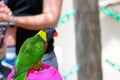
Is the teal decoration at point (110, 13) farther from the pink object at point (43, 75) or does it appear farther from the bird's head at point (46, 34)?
the pink object at point (43, 75)

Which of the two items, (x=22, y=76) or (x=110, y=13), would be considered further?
(x=110, y=13)

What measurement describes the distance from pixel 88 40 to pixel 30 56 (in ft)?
5.06

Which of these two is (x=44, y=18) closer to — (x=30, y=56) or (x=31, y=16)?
(x=31, y=16)

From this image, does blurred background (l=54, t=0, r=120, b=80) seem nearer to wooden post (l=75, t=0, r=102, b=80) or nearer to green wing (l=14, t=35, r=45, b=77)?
wooden post (l=75, t=0, r=102, b=80)

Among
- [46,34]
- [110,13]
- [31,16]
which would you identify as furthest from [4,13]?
[110,13]

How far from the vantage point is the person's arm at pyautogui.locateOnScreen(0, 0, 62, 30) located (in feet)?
4.26

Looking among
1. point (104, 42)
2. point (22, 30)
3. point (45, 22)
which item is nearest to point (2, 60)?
point (22, 30)

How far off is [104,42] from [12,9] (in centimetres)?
144

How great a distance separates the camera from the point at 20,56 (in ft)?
2.78

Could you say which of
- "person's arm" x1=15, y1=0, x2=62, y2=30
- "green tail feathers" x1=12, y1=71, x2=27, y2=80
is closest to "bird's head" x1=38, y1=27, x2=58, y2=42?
"green tail feathers" x1=12, y1=71, x2=27, y2=80

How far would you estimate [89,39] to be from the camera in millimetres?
2373

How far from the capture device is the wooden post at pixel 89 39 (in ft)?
7.77

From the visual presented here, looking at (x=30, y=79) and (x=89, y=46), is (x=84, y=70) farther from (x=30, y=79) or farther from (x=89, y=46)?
(x=30, y=79)

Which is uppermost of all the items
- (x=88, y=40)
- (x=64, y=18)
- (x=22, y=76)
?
(x=22, y=76)
